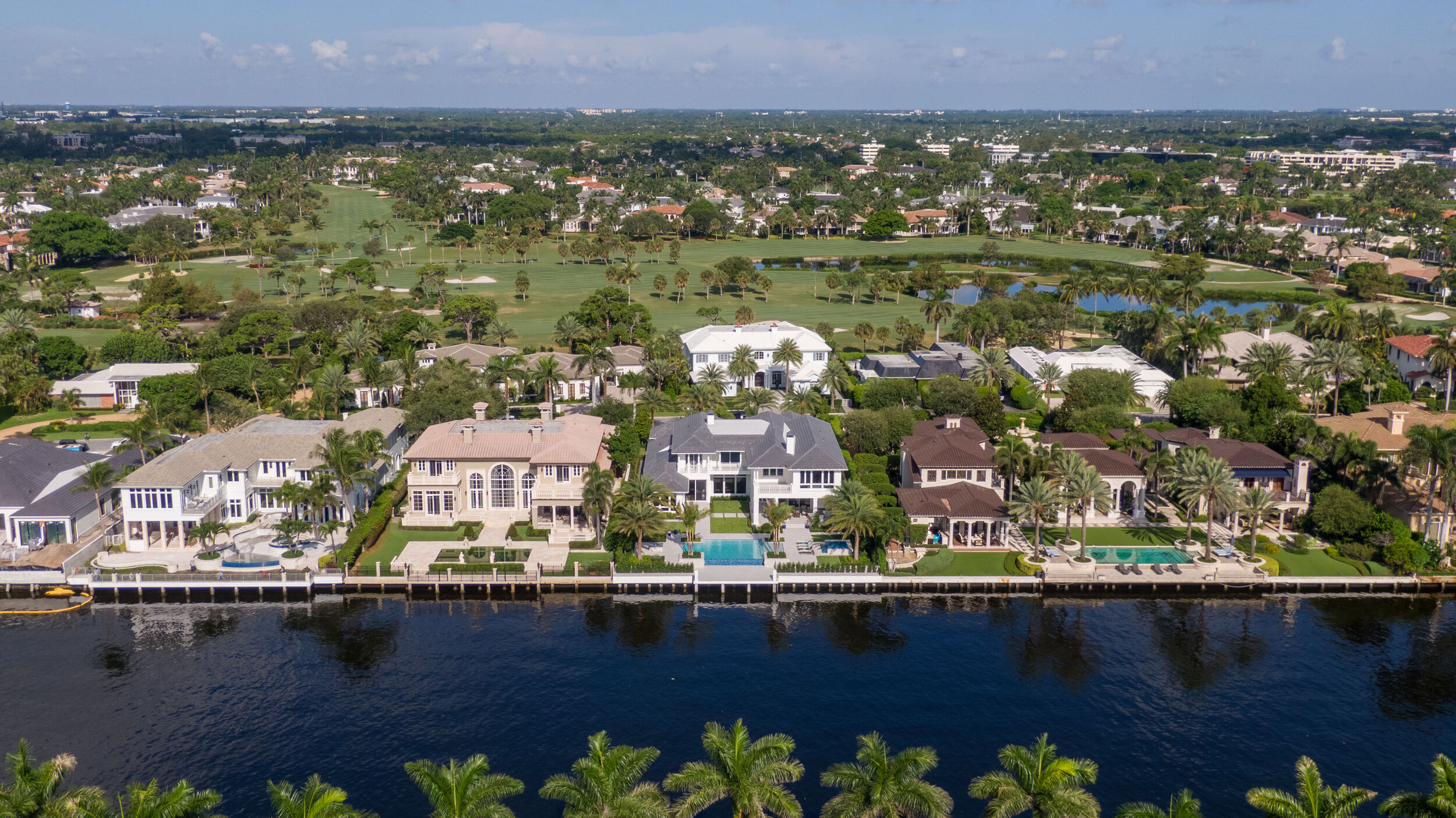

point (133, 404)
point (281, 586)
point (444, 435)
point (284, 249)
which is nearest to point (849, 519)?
point (444, 435)

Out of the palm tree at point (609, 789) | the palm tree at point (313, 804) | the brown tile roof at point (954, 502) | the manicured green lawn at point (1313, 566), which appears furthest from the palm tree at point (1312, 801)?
the manicured green lawn at point (1313, 566)

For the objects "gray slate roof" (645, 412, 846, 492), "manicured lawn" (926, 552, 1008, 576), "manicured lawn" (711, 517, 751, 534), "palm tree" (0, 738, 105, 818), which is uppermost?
"gray slate roof" (645, 412, 846, 492)

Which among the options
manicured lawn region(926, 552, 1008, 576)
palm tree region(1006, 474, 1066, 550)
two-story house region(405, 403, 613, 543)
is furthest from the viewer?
two-story house region(405, 403, 613, 543)

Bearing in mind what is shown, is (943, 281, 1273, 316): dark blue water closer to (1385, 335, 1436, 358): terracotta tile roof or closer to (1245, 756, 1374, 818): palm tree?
(1385, 335, 1436, 358): terracotta tile roof

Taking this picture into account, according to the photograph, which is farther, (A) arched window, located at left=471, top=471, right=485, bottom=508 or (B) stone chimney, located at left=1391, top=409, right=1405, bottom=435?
(B) stone chimney, located at left=1391, top=409, right=1405, bottom=435

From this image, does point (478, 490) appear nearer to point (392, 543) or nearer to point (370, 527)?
point (392, 543)

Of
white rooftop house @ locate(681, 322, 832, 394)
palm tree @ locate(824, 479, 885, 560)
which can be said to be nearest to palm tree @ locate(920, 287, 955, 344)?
white rooftop house @ locate(681, 322, 832, 394)

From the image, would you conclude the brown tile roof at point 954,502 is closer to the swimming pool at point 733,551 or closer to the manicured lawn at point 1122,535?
the manicured lawn at point 1122,535
